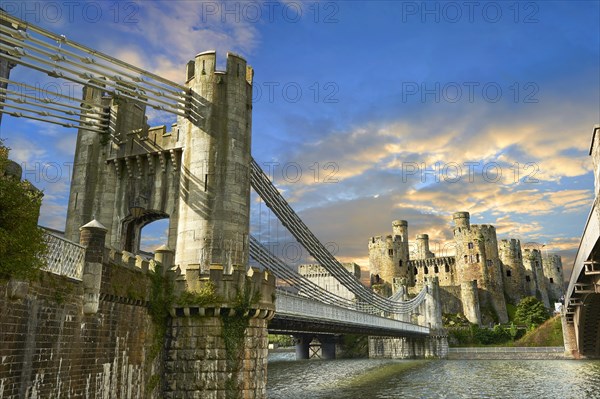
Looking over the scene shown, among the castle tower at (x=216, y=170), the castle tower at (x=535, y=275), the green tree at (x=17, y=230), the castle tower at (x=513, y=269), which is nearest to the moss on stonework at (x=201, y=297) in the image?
the castle tower at (x=216, y=170)

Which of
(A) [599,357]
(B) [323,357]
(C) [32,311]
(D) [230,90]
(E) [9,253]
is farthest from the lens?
(B) [323,357]

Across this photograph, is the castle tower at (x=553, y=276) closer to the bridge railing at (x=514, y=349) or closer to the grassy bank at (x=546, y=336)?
the grassy bank at (x=546, y=336)

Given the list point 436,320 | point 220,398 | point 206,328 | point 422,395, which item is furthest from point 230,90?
point 436,320

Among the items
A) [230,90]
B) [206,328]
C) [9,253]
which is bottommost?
[206,328]

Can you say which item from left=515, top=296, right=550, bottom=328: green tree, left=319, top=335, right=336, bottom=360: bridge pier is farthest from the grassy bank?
left=319, top=335, right=336, bottom=360: bridge pier

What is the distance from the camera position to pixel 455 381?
3281 centimetres

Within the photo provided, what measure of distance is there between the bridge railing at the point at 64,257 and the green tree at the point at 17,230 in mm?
630

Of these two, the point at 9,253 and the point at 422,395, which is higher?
the point at 9,253

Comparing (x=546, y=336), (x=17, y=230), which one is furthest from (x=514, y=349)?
(x=17, y=230)

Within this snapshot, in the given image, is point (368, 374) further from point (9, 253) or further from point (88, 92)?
point (9, 253)

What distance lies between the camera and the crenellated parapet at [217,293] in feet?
49.8

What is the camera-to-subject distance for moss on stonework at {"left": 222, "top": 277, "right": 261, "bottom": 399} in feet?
48.8

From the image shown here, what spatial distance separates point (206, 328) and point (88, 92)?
1252cm

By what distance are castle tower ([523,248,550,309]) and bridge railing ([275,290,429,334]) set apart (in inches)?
1800
